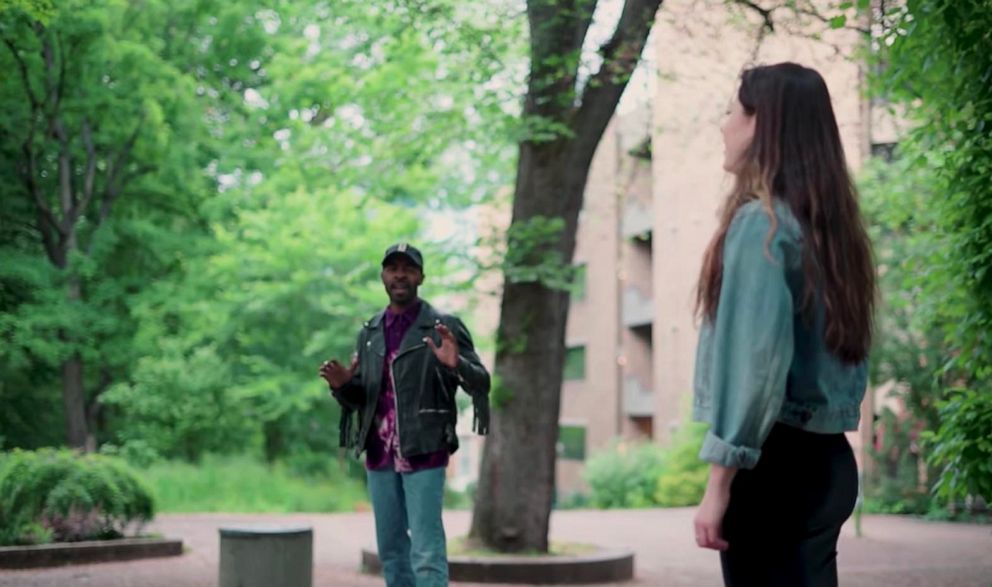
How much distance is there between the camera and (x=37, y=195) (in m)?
28.1

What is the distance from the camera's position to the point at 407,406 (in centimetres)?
742

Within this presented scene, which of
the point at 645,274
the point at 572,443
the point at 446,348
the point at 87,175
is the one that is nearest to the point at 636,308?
the point at 645,274

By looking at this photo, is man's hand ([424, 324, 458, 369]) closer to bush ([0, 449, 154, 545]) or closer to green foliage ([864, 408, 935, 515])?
bush ([0, 449, 154, 545])

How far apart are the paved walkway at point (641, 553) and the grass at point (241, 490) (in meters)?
1.86

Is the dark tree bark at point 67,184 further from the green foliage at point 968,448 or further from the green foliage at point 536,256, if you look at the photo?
the green foliage at point 968,448

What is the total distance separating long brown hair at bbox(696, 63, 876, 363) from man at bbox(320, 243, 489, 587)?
3821 mm

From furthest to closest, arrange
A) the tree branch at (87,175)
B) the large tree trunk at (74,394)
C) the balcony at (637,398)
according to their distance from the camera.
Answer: the balcony at (637,398), the tree branch at (87,175), the large tree trunk at (74,394)

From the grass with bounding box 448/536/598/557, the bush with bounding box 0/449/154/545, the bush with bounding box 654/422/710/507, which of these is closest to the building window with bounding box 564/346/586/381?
the bush with bounding box 654/422/710/507

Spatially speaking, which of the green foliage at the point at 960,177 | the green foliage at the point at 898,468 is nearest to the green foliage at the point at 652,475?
the green foliage at the point at 898,468

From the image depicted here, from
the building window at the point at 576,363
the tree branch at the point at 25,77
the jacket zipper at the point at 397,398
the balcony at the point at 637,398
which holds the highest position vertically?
the tree branch at the point at 25,77

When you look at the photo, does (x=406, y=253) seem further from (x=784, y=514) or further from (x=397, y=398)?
(x=784, y=514)

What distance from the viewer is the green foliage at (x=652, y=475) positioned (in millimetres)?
27906

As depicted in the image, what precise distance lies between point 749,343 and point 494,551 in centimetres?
993

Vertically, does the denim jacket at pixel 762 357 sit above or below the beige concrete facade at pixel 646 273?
below
